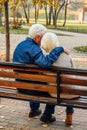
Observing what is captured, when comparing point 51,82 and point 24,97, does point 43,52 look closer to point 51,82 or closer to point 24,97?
point 51,82

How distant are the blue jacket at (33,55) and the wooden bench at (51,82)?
0.10 metres

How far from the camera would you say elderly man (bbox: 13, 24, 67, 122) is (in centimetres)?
500

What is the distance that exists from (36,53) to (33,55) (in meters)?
0.05

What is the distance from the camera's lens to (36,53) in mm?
5125

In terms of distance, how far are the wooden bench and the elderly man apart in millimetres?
120

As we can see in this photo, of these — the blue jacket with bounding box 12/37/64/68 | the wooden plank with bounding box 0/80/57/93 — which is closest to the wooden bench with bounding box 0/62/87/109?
the wooden plank with bounding box 0/80/57/93

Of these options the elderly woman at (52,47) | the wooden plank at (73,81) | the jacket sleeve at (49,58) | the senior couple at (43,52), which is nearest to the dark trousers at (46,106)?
the senior couple at (43,52)

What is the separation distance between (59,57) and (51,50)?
5.9 inches

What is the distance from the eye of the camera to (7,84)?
5.35 m

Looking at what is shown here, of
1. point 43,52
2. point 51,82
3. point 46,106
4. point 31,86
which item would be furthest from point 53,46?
point 46,106

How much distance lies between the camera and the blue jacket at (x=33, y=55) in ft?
16.4

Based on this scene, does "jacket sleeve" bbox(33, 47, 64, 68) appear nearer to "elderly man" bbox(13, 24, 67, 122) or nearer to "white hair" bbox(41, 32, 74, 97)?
"elderly man" bbox(13, 24, 67, 122)

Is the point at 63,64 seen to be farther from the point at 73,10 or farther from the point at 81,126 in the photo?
the point at 73,10

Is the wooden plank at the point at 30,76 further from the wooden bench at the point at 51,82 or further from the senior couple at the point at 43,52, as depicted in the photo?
the senior couple at the point at 43,52
